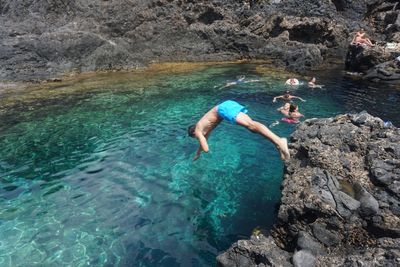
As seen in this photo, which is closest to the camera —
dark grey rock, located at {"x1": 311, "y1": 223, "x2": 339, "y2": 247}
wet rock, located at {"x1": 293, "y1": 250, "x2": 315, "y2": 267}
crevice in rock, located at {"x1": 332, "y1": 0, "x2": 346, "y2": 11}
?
wet rock, located at {"x1": 293, "y1": 250, "x2": 315, "y2": 267}

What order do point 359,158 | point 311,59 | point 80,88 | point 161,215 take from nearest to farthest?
point 359,158 → point 161,215 → point 80,88 → point 311,59

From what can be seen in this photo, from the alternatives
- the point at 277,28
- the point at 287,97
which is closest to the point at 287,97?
the point at 287,97

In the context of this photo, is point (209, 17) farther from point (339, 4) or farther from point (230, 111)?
point (230, 111)

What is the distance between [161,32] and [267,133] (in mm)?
27970

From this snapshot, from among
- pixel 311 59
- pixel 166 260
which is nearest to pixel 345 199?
pixel 166 260

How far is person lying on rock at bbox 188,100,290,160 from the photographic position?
837cm

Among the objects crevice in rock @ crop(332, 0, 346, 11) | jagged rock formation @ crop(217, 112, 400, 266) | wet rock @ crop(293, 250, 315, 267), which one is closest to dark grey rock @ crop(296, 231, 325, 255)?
jagged rock formation @ crop(217, 112, 400, 266)

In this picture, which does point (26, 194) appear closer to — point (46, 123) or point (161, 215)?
point (161, 215)

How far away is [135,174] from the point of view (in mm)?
12609

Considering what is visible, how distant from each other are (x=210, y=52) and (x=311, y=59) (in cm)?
935

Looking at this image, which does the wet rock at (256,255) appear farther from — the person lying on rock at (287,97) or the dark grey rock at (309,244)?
the person lying on rock at (287,97)

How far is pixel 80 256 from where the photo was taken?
8.72 meters

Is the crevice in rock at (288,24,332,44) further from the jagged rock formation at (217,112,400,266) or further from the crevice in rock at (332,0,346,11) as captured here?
the jagged rock formation at (217,112,400,266)

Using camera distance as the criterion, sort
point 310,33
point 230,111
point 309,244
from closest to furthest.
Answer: point 309,244
point 230,111
point 310,33
